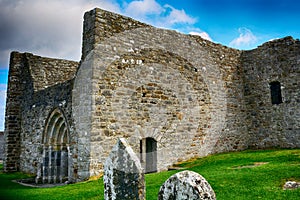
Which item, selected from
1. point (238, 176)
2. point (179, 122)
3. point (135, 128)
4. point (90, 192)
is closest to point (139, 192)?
point (90, 192)

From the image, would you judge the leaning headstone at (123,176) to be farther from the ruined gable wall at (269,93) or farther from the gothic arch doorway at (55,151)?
the ruined gable wall at (269,93)

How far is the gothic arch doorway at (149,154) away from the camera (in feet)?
33.6

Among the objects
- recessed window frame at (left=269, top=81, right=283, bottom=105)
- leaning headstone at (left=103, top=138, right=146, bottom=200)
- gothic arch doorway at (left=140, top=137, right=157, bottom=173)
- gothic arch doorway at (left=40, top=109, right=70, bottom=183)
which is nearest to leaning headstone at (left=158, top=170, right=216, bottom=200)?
leaning headstone at (left=103, top=138, right=146, bottom=200)

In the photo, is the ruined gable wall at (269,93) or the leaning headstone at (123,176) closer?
the leaning headstone at (123,176)

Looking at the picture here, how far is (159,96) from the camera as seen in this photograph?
10.7m

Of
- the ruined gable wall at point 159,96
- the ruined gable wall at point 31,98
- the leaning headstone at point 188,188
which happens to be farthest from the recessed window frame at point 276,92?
the leaning headstone at point 188,188

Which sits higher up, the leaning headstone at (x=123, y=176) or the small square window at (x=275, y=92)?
the small square window at (x=275, y=92)

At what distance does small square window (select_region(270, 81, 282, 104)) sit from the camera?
45.4 feet

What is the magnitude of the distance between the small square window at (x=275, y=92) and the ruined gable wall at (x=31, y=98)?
9662mm

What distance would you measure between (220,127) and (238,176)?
21.3 feet

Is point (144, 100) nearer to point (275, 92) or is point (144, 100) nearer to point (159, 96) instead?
point (159, 96)

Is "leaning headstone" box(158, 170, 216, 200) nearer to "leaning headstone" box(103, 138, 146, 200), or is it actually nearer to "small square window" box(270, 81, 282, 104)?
"leaning headstone" box(103, 138, 146, 200)

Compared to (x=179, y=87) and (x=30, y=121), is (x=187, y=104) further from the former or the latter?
(x=30, y=121)

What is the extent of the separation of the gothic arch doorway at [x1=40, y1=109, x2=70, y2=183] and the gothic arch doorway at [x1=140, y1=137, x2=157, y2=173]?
10.4ft
